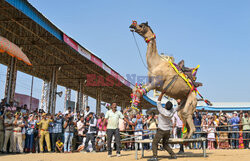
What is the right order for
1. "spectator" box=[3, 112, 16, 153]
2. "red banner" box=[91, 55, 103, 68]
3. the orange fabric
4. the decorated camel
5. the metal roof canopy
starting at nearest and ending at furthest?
the decorated camel < the orange fabric < "spectator" box=[3, 112, 16, 153] < the metal roof canopy < "red banner" box=[91, 55, 103, 68]

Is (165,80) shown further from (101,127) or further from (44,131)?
(44,131)

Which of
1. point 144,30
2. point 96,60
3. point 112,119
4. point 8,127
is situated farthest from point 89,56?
point 144,30

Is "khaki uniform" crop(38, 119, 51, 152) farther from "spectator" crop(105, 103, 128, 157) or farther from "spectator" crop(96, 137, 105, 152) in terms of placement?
"spectator" crop(105, 103, 128, 157)

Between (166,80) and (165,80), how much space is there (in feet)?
0.11

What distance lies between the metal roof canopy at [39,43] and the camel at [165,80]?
5747 mm

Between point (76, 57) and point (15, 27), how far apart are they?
5.84 metres

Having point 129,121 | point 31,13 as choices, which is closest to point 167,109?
point 129,121

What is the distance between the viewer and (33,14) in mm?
12844

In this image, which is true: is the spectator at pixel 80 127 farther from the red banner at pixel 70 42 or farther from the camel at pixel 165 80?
the camel at pixel 165 80

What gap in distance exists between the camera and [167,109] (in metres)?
8.47

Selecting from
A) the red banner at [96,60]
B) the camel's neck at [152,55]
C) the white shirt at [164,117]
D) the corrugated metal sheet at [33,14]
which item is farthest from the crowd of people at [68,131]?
the red banner at [96,60]

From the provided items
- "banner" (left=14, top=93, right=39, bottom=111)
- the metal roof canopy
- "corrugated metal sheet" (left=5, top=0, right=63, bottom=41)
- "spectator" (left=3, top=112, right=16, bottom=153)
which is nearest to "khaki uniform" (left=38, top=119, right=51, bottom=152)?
"spectator" (left=3, top=112, right=16, bottom=153)

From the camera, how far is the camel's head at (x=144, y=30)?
9.34 m

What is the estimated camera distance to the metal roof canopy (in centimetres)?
1345
